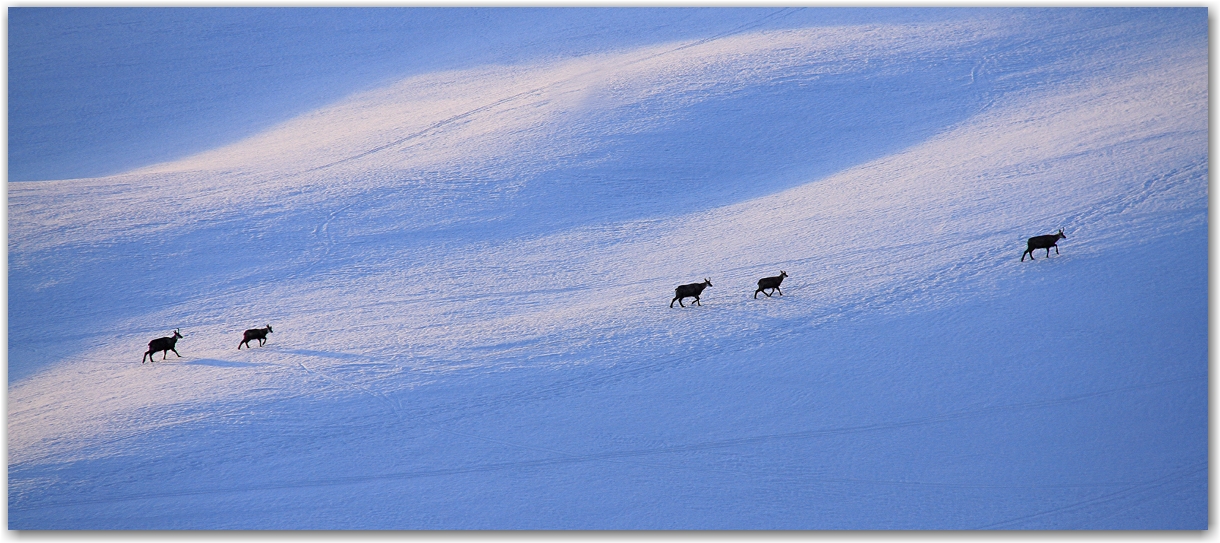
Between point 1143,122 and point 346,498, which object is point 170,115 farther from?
point 1143,122

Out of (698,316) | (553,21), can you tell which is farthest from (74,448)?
(553,21)

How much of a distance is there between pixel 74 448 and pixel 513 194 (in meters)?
11.7

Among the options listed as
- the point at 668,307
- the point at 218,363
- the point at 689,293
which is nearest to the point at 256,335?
the point at 218,363

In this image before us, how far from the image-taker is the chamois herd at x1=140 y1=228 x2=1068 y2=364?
53.5 feet

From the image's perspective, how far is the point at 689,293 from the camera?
55.1 feet

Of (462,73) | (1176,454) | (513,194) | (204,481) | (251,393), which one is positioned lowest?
(204,481)

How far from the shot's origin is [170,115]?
30953mm

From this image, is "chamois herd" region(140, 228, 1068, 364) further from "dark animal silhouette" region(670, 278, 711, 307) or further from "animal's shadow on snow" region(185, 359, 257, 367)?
"animal's shadow on snow" region(185, 359, 257, 367)

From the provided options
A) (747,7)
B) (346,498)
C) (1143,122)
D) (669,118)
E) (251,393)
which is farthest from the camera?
(747,7)

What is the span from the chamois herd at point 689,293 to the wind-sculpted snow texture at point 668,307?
29cm

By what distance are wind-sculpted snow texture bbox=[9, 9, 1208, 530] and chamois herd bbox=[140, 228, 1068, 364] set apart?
0.29 metres

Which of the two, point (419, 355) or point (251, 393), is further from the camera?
point (419, 355)

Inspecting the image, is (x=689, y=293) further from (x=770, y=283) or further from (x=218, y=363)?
(x=218, y=363)

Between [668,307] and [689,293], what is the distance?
54cm
